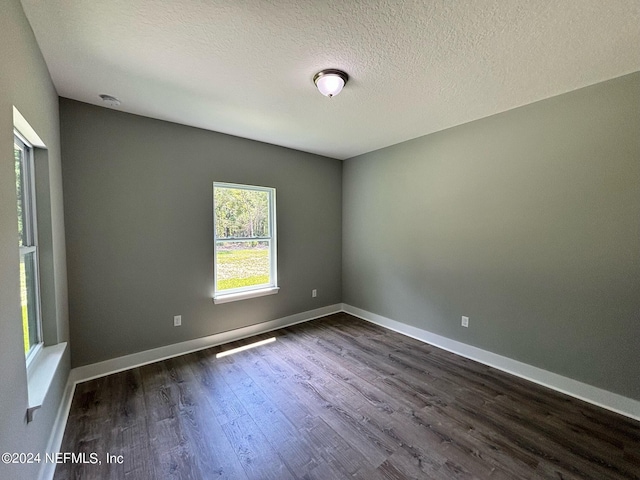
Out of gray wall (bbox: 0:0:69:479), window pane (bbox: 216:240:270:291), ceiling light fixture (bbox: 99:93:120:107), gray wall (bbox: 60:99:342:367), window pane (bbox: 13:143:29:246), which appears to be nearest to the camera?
gray wall (bbox: 0:0:69:479)

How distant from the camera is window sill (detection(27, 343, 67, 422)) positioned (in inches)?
53.0

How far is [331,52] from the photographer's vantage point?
172 cm

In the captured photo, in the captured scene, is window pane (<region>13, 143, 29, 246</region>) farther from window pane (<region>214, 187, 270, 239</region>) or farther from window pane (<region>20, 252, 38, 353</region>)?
window pane (<region>214, 187, 270, 239</region>)

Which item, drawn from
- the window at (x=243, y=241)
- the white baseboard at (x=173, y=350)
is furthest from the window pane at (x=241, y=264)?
the white baseboard at (x=173, y=350)

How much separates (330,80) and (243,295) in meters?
2.65

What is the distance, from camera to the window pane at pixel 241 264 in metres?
3.35

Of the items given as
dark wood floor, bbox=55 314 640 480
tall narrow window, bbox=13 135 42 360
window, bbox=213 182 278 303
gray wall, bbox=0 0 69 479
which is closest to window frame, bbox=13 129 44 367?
tall narrow window, bbox=13 135 42 360

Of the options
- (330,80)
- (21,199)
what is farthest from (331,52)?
(21,199)

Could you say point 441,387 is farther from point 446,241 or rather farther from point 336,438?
point 446,241

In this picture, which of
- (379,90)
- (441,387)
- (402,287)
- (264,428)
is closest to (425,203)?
(402,287)

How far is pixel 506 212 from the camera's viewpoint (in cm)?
264

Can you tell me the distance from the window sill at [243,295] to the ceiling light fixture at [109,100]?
221cm

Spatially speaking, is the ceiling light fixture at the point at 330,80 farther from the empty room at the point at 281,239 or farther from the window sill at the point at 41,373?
the window sill at the point at 41,373

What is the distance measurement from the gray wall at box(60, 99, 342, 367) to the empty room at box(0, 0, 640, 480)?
2cm
